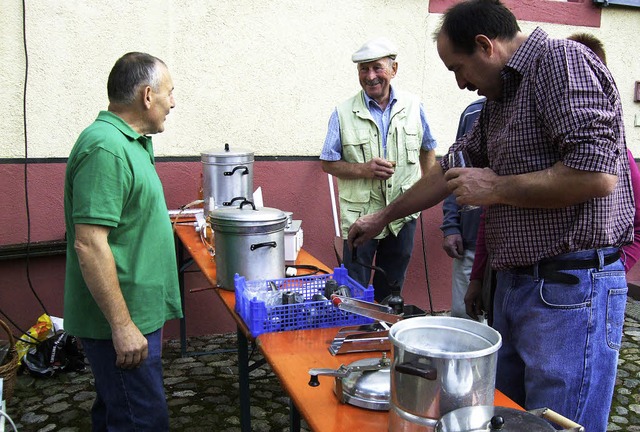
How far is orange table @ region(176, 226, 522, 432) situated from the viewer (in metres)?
1.47

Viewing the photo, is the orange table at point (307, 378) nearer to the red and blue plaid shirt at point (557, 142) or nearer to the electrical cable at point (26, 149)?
the red and blue plaid shirt at point (557, 142)

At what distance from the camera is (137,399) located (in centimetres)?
228

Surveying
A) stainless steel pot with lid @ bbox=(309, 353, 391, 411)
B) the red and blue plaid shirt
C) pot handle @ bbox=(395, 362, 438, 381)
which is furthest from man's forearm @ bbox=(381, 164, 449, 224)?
pot handle @ bbox=(395, 362, 438, 381)

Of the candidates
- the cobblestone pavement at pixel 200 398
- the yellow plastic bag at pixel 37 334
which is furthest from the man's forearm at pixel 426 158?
the yellow plastic bag at pixel 37 334

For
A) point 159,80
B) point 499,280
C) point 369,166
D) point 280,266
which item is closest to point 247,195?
point 369,166

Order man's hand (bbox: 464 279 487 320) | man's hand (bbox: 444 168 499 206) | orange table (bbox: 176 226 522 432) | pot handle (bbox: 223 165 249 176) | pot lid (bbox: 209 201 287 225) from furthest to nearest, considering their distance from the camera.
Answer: pot handle (bbox: 223 165 249 176), pot lid (bbox: 209 201 287 225), man's hand (bbox: 464 279 487 320), man's hand (bbox: 444 168 499 206), orange table (bbox: 176 226 522 432)

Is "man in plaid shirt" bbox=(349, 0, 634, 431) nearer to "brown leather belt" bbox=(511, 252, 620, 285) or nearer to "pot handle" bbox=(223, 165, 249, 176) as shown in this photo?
"brown leather belt" bbox=(511, 252, 620, 285)

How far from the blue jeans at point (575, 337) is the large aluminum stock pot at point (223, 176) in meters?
2.43

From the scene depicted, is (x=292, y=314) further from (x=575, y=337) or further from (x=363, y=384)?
(x=575, y=337)

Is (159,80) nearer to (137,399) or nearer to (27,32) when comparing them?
(137,399)

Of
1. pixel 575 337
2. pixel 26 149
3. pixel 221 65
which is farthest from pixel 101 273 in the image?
pixel 221 65

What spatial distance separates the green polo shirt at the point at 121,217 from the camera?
2.09m

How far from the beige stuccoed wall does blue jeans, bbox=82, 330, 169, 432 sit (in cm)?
251

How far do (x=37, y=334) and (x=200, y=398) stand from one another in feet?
4.29
